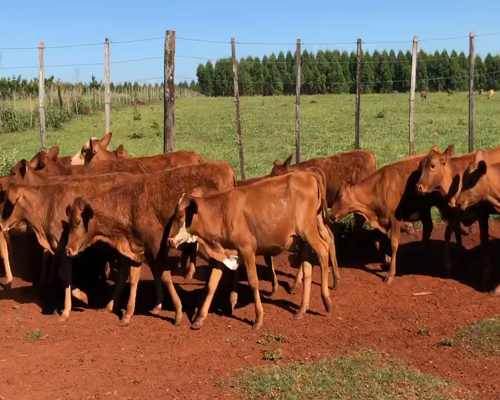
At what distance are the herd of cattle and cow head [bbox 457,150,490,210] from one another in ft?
0.05

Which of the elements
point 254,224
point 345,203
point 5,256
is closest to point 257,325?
point 254,224

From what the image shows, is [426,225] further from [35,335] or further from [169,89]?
[35,335]

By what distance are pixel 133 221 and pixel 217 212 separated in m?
1.27

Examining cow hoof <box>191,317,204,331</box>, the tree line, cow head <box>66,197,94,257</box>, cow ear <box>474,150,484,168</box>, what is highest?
the tree line

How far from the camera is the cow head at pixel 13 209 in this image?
33.3ft

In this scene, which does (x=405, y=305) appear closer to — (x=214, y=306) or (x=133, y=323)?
(x=214, y=306)

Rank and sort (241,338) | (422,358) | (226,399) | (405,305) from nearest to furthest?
(226,399), (422,358), (241,338), (405,305)

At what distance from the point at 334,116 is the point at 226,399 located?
39480mm

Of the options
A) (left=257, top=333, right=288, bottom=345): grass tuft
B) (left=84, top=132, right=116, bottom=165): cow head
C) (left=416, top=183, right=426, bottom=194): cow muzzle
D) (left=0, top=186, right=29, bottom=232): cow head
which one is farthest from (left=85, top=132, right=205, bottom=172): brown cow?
(left=257, top=333, right=288, bottom=345): grass tuft

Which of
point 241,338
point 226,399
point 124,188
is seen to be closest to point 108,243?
point 124,188

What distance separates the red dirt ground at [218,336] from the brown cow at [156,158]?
6.56 feet

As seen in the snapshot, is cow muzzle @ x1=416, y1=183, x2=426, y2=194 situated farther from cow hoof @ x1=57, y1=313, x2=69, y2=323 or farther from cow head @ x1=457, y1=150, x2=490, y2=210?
cow hoof @ x1=57, y1=313, x2=69, y2=323

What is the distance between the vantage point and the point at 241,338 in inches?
345

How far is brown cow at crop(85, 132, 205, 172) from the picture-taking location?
505 inches
